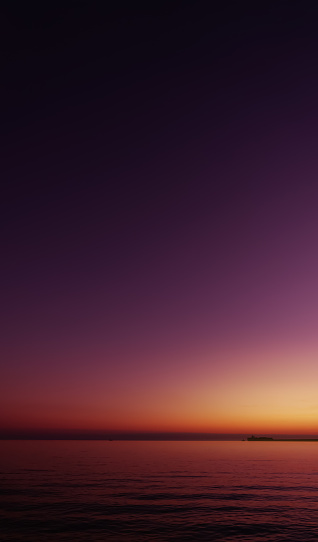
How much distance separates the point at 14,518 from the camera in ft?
126

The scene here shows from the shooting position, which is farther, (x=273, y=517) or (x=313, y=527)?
(x=273, y=517)

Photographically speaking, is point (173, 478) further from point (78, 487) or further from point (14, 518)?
point (14, 518)

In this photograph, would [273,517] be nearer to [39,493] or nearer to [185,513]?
[185,513]

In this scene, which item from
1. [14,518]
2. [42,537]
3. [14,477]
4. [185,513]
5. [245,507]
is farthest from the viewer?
[14,477]

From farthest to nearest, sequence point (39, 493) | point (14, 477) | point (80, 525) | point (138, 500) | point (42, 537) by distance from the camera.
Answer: point (14, 477) < point (39, 493) < point (138, 500) < point (80, 525) < point (42, 537)

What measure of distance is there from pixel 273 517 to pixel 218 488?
20490 mm

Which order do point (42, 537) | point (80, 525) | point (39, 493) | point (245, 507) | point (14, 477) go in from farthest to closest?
point (14, 477), point (39, 493), point (245, 507), point (80, 525), point (42, 537)

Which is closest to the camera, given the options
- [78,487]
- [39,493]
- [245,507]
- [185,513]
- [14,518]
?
[14,518]

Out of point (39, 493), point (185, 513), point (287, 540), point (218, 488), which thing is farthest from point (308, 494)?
point (39, 493)

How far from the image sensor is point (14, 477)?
7069 cm

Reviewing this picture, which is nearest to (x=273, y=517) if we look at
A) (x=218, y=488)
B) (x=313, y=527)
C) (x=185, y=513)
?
(x=313, y=527)

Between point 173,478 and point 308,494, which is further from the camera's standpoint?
point 173,478

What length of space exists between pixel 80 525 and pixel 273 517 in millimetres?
18401

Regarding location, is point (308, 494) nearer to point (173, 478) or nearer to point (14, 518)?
point (173, 478)
